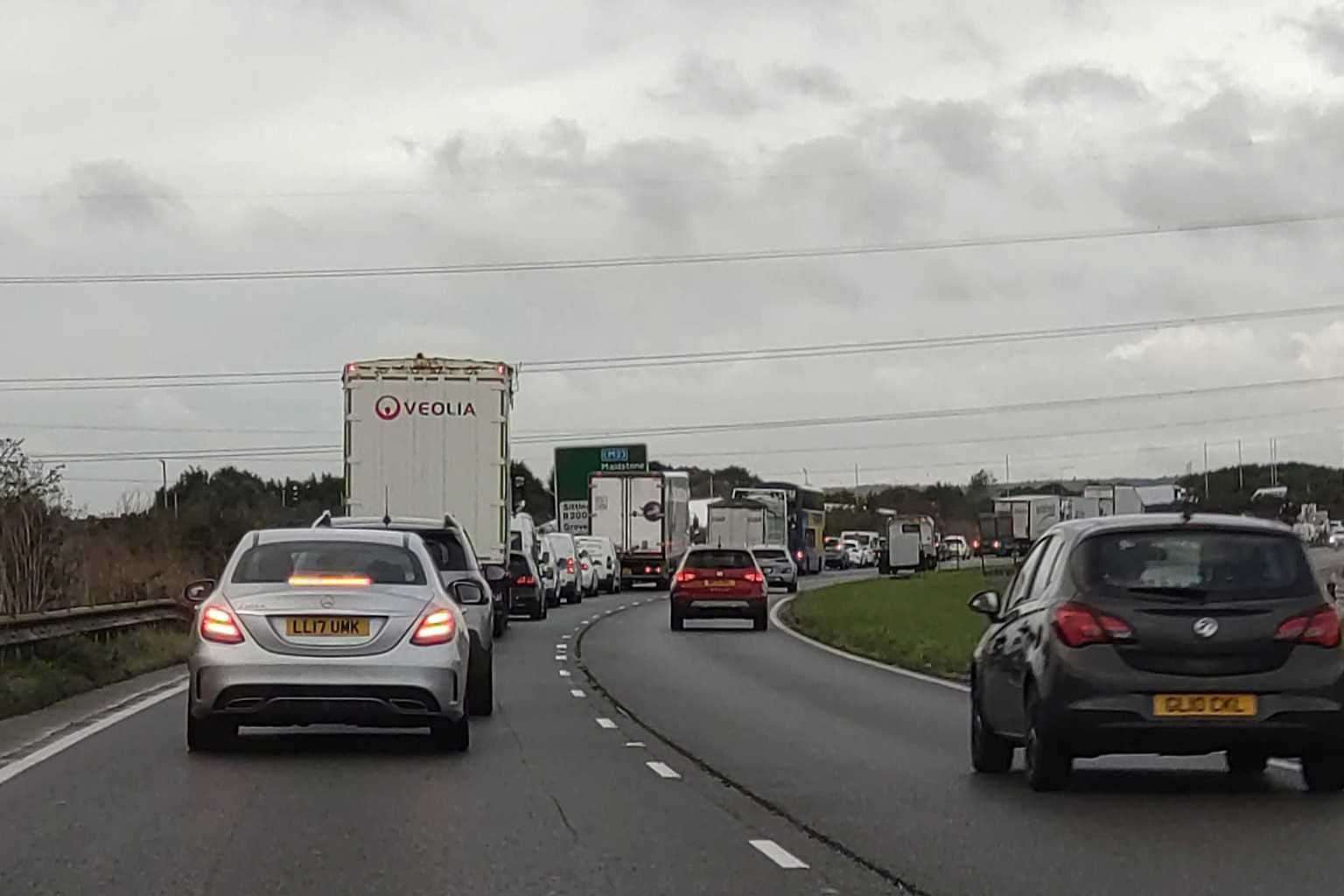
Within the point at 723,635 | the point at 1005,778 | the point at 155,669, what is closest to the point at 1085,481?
the point at 723,635

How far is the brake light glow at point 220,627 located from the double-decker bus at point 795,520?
230 ft

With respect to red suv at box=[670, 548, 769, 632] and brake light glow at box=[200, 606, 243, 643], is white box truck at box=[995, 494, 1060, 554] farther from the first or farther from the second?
brake light glow at box=[200, 606, 243, 643]

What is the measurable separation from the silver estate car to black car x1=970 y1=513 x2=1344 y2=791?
415 cm

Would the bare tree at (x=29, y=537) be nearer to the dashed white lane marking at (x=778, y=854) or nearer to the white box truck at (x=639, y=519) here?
the dashed white lane marking at (x=778, y=854)

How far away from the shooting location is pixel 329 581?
50.4 feet

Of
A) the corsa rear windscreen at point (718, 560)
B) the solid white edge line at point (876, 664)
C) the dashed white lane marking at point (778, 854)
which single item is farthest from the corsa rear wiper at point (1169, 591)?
the corsa rear windscreen at point (718, 560)

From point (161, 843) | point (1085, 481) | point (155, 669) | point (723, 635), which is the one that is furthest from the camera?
point (1085, 481)

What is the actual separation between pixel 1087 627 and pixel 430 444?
69.8ft

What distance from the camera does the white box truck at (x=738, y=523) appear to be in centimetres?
8312

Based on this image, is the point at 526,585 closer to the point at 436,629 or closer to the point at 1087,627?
the point at 436,629

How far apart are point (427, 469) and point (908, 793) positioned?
20.6m

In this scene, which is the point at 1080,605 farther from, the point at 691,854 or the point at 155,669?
the point at 155,669

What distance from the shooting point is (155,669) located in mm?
27156

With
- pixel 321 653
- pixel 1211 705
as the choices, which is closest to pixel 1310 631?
pixel 1211 705
